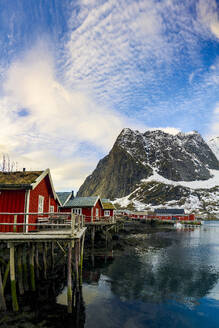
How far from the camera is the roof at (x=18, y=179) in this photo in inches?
662

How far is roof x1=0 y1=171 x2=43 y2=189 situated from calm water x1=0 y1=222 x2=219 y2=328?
7216 millimetres

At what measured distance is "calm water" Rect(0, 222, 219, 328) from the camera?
12.3 metres

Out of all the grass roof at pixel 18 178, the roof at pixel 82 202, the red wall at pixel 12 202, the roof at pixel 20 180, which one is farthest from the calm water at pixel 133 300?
the roof at pixel 82 202

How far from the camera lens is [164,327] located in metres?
12.1

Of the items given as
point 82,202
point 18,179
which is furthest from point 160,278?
point 82,202

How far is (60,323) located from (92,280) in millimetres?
7881

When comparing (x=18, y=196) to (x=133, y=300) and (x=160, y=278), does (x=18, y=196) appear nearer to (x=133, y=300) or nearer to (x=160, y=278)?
(x=133, y=300)

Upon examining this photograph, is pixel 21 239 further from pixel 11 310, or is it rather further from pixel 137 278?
pixel 137 278

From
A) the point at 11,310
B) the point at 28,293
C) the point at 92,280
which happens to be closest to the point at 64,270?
the point at 92,280

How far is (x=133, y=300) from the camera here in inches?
600

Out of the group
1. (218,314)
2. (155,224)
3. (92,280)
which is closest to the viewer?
(218,314)

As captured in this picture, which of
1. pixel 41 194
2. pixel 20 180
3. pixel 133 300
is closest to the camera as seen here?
pixel 133 300

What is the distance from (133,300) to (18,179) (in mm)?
11601

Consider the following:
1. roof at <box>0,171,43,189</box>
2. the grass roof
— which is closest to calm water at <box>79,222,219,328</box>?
roof at <box>0,171,43,189</box>
